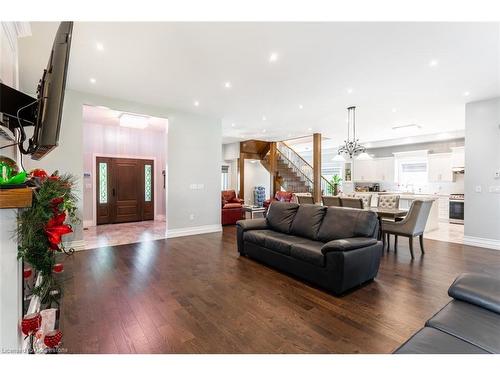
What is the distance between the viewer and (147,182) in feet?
27.5

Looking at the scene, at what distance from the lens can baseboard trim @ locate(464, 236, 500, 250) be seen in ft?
16.0

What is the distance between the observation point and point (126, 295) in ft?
9.18

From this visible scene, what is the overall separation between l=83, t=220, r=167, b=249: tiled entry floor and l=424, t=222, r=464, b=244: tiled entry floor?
6.72m

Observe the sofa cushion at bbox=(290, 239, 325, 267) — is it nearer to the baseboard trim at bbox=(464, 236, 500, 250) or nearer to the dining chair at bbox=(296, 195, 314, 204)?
the dining chair at bbox=(296, 195, 314, 204)

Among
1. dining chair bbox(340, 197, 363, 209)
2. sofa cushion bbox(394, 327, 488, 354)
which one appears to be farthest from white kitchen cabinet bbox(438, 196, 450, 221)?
sofa cushion bbox(394, 327, 488, 354)

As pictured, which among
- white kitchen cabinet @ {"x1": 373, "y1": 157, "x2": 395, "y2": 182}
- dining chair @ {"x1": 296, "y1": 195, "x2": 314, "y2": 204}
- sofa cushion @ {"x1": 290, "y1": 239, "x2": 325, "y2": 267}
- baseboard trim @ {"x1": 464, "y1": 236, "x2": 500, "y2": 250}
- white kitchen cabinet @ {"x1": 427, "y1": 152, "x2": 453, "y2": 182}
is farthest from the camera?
white kitchen cabinet @ {"x1": 373, "y1": 157, "x2": 395, "y2": 182}

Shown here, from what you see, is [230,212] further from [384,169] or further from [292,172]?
[384,169]

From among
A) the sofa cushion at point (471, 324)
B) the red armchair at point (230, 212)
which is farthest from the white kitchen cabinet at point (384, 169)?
the sofa cushion at point (471, 324)

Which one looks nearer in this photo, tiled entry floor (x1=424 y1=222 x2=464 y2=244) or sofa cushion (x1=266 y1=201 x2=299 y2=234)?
sofa cushion (x1=266 y1=201 x2=299 y2=234)

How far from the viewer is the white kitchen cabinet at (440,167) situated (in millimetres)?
8207

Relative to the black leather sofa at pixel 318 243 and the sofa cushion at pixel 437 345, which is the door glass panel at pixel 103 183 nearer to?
the black leather sofa at pixel 318 243

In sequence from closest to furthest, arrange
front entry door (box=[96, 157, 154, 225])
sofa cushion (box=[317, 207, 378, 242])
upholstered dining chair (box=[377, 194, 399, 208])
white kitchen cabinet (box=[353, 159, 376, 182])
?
sofa cushion (box=[317, 207, 378, 242]) < upholstered dining chair (box=[377, 194, 399, 208]) < front entry door (box=[96, 157, 154, 225]) < white kitchen cabinet (box=[353, 159, 376, 182])
